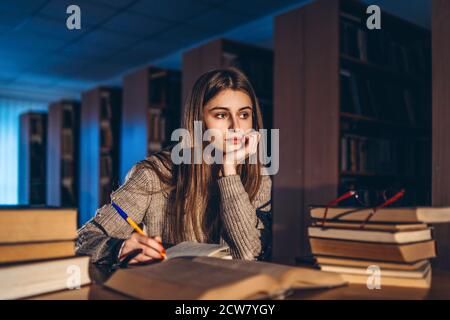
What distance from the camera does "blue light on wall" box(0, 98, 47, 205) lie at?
7859 mm

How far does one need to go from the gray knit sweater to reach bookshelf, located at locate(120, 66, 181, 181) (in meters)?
2.68

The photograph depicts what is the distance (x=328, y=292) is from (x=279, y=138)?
7.32 ft

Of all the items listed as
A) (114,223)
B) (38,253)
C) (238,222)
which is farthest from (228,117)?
(38,253)

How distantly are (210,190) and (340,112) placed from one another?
1.53 meters

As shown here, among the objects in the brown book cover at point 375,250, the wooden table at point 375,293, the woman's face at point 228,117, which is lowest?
the wooden table at point 375,293

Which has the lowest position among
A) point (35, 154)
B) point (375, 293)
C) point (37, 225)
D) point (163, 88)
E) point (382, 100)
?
point (375, 293)

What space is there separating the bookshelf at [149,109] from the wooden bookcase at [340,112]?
161cm

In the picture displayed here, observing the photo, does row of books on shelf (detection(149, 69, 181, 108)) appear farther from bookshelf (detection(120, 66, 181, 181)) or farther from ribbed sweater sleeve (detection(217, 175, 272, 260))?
ribbed sweater sleeve (detection(217, 175, 272, 260))

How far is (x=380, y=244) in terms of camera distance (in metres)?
0.78

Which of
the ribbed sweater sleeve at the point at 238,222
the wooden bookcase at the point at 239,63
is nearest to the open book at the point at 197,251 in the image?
the ribbed sweater sleeve at the point at 238,222

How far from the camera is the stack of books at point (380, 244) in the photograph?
2.53ft

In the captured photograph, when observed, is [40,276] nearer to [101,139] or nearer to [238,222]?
[238,222]

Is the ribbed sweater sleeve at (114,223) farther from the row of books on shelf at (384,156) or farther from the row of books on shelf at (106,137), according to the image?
the row of books on shelf at (106,137)

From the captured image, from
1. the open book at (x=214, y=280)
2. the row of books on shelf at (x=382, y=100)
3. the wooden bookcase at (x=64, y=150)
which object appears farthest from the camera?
the wooden bookcase at (x=64, y=150)
